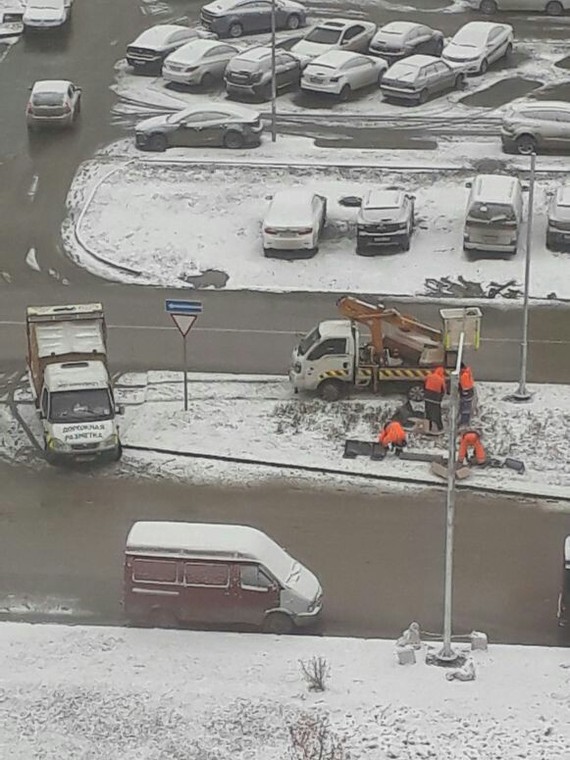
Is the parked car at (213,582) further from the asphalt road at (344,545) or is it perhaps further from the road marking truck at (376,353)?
the road marking truck at (376,353)

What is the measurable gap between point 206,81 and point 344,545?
27393 millimetres

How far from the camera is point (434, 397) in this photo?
33.9m

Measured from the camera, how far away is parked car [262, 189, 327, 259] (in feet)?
139

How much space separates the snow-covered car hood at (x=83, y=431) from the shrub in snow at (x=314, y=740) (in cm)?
1004

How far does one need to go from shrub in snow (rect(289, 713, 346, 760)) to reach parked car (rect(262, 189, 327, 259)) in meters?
19.6

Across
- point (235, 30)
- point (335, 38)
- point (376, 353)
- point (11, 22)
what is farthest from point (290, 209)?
point (11, 22)

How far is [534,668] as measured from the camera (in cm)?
2614

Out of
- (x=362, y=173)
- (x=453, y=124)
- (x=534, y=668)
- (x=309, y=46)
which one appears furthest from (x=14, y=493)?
(x=309, y=46)

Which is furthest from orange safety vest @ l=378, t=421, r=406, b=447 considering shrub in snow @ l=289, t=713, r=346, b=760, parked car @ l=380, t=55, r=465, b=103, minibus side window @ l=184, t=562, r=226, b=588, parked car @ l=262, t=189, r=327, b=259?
parked car @ l=380, t=55, r=465, b=103

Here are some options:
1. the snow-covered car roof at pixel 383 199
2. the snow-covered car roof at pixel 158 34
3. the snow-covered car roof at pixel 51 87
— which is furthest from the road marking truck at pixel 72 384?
the snow-covered car roof at pixel 158 34

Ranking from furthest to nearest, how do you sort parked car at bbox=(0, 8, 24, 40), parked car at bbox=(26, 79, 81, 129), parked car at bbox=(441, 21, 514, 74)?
parked car at bbox=(0, 8, 24, 40)
parked car at bbox=(441, 21, 514, 74)
parked car at bbox=(26, 79, 81, 129)

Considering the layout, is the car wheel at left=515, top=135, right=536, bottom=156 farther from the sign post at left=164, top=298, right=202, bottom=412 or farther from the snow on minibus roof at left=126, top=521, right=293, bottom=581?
the snow on minibus roof at left=126, top=521, right=293, bottom=581

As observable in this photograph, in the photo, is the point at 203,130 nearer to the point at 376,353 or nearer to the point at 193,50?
the point at 193,50

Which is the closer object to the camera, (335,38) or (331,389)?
(331,389)
